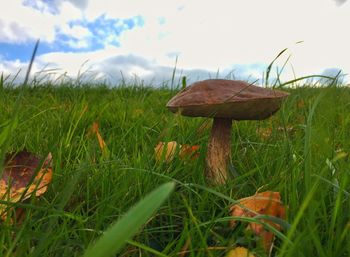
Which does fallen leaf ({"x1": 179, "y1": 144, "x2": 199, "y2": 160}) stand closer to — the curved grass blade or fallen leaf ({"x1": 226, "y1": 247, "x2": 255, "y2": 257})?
fallen leaf ({"x1": 226, "y1": 247, "x2": 255, "y2": 257})

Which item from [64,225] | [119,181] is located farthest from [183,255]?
[119,181]

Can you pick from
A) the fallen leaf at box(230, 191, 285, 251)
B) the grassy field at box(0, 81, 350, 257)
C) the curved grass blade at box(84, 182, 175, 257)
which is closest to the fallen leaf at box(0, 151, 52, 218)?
the grassy field at box(0, 81, 350, 257)

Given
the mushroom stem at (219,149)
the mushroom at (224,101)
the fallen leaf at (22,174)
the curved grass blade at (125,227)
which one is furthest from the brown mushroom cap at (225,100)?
the curved grass blade at (125,227)

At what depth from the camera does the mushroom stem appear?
69.7 inches

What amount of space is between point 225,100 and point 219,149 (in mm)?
346

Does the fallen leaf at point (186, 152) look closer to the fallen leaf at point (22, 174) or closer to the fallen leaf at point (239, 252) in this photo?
the fallen leaf at point (22, 174)

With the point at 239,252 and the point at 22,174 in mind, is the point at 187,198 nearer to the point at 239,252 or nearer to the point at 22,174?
the point at 239,252

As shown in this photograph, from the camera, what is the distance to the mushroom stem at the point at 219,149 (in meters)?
1.77

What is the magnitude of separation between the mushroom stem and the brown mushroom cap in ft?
0.53

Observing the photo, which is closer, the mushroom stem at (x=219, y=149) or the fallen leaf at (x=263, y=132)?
the mushroom stem at (x=219, y=149)

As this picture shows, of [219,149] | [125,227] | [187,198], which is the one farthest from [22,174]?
[125,227]

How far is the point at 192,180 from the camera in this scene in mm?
1720

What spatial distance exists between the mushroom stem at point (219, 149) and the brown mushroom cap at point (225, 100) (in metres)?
0.16

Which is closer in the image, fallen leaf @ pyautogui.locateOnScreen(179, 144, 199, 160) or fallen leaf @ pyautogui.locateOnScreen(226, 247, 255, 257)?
fallen leaf @ pyautogui.locateOnScreen(226, 247, 255, 257)
